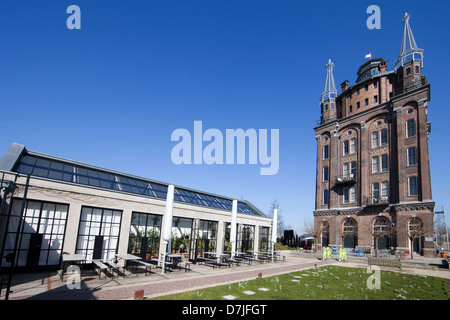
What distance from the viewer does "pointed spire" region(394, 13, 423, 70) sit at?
33.7m

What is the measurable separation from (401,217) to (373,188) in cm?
545

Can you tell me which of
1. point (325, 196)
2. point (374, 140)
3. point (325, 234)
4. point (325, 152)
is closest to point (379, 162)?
point (374, 140)

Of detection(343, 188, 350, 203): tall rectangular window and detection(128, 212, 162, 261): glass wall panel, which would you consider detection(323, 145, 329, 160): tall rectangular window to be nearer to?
detection(343, 188, 350, 203): tall rectangular window

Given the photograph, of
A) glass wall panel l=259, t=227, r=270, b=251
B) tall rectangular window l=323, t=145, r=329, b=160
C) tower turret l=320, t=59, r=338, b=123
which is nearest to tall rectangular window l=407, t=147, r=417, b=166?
tall rectangular window l=323, t=145, r=329, b=160

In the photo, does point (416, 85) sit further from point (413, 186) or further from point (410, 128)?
point (413, 186)

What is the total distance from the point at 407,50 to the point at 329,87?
12692 mm

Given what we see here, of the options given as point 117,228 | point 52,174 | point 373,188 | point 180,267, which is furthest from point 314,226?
point 52,174

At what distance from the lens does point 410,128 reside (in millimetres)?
31406

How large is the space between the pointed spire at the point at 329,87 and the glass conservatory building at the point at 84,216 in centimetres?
3372

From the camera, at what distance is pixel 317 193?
40.4 m

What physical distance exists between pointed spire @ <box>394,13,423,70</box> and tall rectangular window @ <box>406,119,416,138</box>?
9.03m

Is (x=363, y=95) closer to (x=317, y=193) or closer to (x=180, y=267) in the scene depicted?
(x=317, y=193)

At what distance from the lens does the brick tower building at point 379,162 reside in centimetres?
2938

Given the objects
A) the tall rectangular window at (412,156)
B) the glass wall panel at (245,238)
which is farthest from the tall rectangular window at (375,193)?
the glass wall panel at (245,238)
